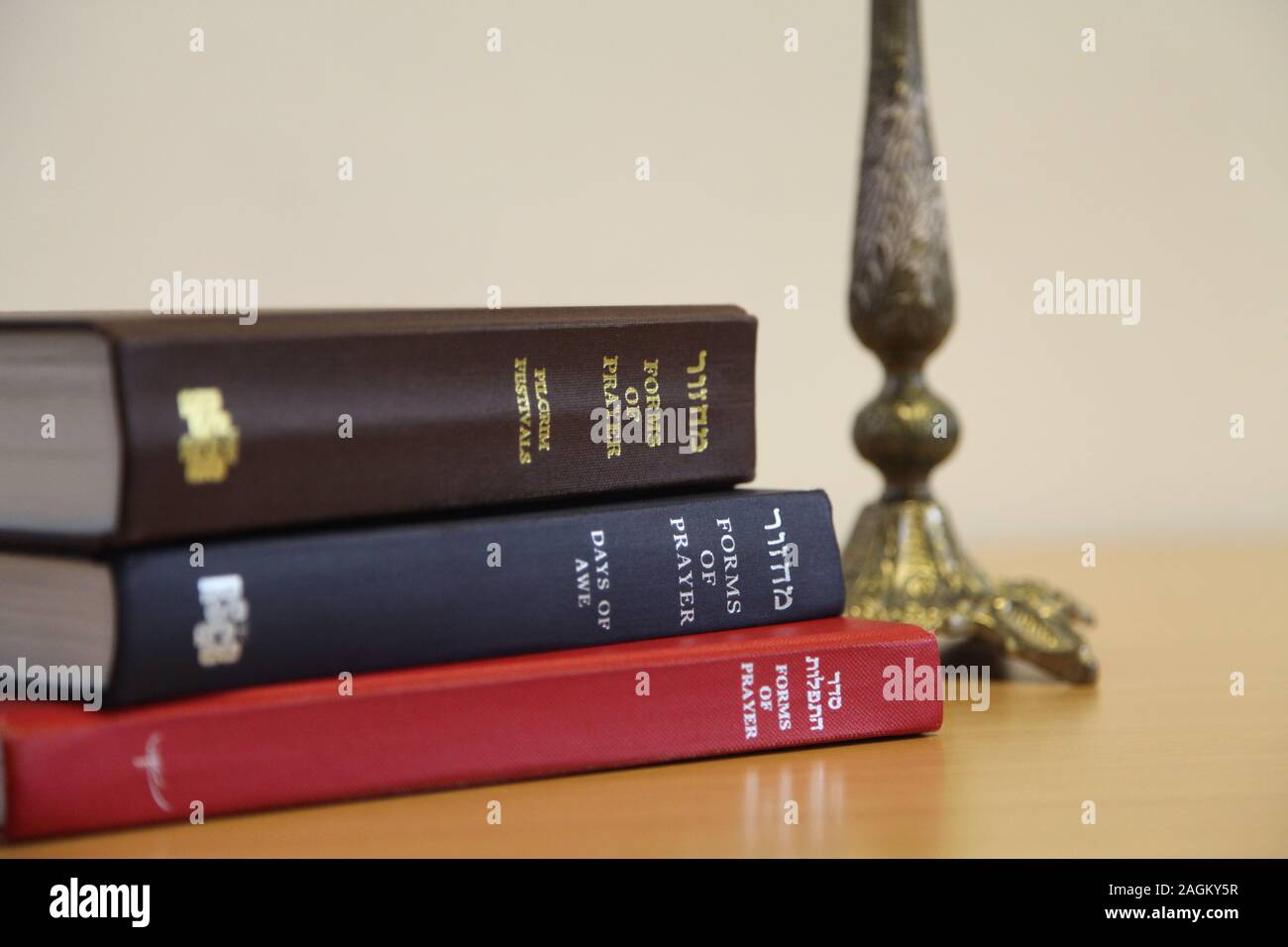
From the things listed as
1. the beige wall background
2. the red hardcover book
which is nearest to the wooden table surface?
the red hardcover book

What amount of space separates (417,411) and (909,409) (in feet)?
1.27

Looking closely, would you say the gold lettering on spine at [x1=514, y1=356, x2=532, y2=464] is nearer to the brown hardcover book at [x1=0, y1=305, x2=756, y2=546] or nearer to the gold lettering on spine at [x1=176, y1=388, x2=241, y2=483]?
the brown hardcover book at [x1=0, y1=305, x2=756, y2=546]

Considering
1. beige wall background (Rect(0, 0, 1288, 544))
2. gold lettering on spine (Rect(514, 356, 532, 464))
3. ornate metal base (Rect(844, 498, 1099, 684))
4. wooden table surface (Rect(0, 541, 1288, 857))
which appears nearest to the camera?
wooden table surface (Rect(0, 541, 1288, 857))

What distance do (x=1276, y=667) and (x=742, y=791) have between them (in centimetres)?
45

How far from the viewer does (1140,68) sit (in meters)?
1.90

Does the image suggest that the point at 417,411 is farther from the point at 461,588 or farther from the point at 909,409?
the point at 909,409

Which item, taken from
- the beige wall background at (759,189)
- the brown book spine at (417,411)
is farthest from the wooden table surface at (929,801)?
the beige wall background at (759,189)

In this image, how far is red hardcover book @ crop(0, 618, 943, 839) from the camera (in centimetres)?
58

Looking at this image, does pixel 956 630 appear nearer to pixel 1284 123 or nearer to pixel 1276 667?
pixel 1276 667

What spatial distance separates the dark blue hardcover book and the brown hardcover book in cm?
2

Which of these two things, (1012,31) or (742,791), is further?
(1012,31)

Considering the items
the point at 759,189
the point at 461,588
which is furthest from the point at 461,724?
the point at 759,189

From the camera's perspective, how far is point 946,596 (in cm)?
92
